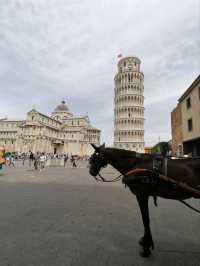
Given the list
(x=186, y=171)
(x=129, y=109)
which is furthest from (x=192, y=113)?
(x=129, y=109)

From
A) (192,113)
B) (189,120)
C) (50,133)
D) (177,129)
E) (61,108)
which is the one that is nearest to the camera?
(192,113)

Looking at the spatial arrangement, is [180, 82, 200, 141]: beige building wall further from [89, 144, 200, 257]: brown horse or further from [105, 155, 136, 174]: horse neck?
[89, 144, 200, 257]: brown horse

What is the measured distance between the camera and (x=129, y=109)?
106125 mm

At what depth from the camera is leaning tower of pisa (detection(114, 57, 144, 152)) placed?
10594 cm

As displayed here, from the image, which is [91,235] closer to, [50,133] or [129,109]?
[129,109]

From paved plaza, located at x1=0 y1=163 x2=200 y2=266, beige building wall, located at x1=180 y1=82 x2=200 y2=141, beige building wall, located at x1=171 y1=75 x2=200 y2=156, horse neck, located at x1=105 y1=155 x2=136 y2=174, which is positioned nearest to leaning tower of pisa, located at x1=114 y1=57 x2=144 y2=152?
beige building wall, located at x1=171 y1=75 x2=200 y2=156

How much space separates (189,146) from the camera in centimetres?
3316

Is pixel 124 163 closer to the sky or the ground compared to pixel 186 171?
closer to the sky

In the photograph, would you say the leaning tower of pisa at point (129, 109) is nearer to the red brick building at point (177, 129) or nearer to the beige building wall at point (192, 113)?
the red brick building at point (177, 129)

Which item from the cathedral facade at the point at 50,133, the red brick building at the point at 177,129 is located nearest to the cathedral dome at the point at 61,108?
the cathedral facade at the point at 50,133

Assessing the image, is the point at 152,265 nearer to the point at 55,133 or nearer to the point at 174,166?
the point at 174,166

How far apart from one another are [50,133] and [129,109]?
151 ft

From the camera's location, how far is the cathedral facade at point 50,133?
4294 inches

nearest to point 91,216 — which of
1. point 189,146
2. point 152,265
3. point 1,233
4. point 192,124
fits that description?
point 1,233
